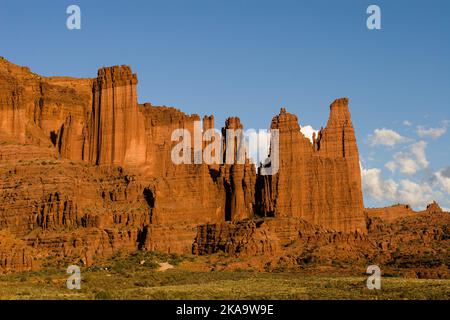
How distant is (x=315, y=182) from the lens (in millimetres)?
147000

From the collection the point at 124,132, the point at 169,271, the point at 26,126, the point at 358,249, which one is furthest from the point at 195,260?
the point at 26,126

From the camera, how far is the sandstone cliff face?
14425 cm

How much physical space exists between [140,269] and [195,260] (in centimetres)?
960

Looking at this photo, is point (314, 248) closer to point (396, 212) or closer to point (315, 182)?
point (315, 182)

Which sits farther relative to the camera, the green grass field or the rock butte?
the rock butte

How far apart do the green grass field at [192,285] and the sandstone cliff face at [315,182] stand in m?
23.5

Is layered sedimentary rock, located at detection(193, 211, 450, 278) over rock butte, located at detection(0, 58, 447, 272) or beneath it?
beneath

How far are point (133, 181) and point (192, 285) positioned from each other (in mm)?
44980

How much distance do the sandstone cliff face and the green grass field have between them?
2347 cm

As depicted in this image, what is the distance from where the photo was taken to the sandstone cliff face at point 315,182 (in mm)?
144250

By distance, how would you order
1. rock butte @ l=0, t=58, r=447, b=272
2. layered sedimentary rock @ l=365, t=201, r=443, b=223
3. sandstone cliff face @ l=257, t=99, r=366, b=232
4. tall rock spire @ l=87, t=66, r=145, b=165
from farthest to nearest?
layered sedimentary rock @ l=365, t=201, r=443, b=223 < tall rock spire @ l=87, t=66, r=145, b=165 < sandstone cliff face @ l=257, t=99, r=366, b=232 < rock butte @ l=0, t=58, r=447, b=272

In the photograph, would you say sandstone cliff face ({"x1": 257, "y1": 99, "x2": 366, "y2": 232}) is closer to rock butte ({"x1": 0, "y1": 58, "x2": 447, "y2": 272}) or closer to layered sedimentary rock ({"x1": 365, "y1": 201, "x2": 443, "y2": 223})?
rock butte ({"x1": 0, "y1": 58, "x2": 447, "y2": 272})

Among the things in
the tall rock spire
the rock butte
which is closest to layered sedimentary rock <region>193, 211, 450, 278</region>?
the rock butte

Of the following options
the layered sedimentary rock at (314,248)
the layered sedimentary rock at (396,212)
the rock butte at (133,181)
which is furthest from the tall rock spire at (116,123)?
the layered sedimentary rock at (396,212)
